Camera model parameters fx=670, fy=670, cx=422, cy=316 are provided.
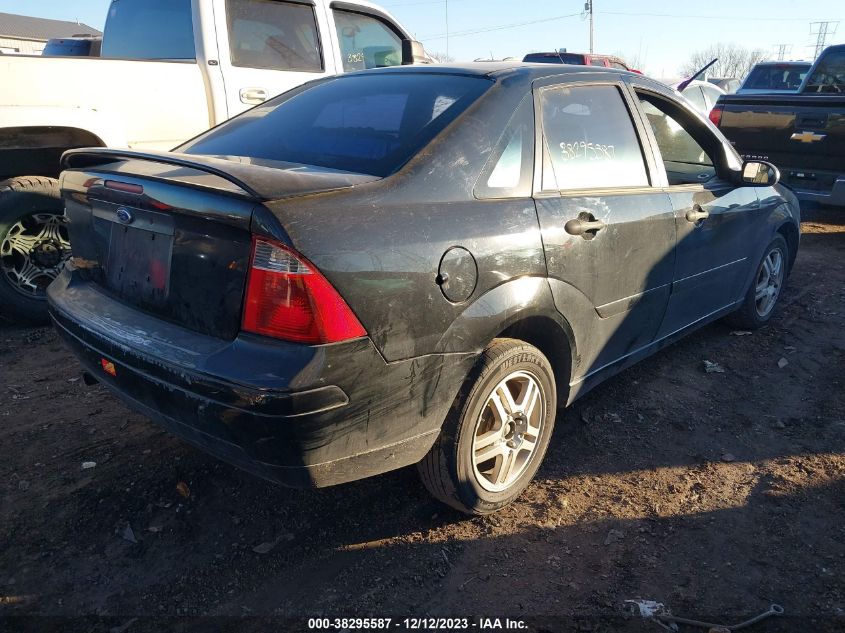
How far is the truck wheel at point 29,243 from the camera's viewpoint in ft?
15.3

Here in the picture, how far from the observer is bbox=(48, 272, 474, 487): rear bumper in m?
2.06

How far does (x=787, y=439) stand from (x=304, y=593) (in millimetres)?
2674

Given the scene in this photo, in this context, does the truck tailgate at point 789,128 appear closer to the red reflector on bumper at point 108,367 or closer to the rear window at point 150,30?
the rear window at point 150,30

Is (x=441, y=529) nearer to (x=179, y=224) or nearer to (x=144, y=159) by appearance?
(x=179, y=224)

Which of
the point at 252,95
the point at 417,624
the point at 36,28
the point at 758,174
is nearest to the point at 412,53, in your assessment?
the point at 252,95

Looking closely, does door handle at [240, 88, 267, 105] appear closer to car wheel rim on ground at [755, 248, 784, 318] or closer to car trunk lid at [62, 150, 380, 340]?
car trunk lid at [62, 150, 380, 340]

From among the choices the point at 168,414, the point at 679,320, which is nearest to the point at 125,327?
→ the point at 168,414

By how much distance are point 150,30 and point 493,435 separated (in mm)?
4920

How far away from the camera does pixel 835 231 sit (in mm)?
8414

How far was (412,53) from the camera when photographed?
5.90 meters

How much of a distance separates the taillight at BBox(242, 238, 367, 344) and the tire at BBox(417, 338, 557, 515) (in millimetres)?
670

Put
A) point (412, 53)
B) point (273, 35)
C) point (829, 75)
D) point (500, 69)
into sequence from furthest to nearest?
point (829, 75), point (412, 53), point (273, 35), point (500, 69)

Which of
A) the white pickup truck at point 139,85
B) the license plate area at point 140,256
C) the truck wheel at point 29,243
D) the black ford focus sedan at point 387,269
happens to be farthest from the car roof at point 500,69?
the truck wheel at point 29,243

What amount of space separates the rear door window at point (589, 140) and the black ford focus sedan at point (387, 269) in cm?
1
